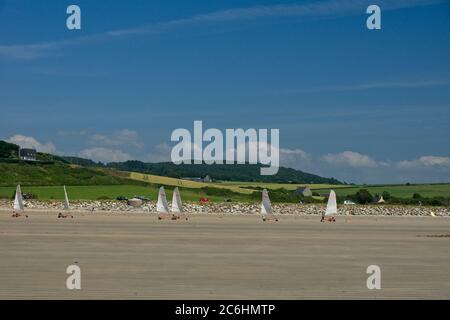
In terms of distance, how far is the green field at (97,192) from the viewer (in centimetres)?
10206

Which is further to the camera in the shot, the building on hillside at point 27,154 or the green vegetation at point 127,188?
the building on hillside at point 27,154

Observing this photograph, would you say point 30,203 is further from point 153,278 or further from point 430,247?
point 153,278

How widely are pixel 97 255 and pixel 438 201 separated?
10317 centimetres

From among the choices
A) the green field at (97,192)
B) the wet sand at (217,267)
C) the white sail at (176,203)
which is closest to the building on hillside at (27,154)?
the green field at (97,192)

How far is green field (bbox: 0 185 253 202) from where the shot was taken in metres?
102

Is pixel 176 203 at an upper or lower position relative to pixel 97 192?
lower

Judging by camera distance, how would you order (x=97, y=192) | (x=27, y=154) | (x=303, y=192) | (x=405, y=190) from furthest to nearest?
(x=27, y=154), (x=405, y=190), (x=303, y=192), (x=97, y=192)

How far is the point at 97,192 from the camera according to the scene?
10775 cm

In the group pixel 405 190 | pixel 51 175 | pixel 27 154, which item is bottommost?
pixel 405 190

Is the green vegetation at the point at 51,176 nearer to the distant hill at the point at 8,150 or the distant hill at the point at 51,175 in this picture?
the distant hill at the point at 51,175

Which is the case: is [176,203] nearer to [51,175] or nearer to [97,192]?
[97,192]

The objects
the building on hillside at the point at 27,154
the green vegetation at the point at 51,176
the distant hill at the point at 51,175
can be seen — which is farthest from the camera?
the building on hillside at the point at 27,154

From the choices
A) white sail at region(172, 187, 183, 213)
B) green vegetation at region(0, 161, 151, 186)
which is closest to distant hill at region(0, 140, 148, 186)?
green vegetation at region(0, 161, 151, 186)

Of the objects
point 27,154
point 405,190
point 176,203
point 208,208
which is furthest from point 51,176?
point 176,203
